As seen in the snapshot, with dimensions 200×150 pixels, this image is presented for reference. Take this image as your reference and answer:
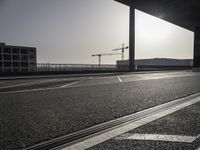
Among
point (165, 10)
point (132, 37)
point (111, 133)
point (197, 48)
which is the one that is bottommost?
point (111, 133)

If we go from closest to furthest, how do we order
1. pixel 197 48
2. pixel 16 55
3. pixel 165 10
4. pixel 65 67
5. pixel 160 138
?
pixel 160 138, pixel 65 67, pixel 165 10, pixel 197 48, pixel 16 55

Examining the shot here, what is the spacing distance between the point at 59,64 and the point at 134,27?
581 inches

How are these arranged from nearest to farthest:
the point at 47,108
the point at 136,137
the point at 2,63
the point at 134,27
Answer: the point at 136,137 → the point at 47,108 → the point at 134,27 → the point at 2,63

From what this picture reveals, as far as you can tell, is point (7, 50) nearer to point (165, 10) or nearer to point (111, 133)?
point (165, 10)

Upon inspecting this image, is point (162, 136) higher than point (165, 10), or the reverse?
point (165, 10)

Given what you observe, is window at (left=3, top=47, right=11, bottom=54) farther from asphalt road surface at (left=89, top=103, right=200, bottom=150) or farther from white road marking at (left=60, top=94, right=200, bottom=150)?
asphalt road surface at (left=89, top=103, right=200, bottom=150)

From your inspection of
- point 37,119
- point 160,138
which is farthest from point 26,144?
point 160,138

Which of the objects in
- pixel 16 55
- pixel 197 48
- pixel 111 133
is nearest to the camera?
pixel 111 133

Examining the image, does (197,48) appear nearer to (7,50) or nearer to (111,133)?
(111,133)

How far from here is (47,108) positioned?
527 centimetres

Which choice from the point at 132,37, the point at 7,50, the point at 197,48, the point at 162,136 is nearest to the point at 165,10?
the point at 132,37

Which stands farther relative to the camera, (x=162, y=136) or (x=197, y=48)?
(x=197, y=48)

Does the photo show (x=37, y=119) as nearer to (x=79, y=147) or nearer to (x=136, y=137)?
(x=79, y=147)

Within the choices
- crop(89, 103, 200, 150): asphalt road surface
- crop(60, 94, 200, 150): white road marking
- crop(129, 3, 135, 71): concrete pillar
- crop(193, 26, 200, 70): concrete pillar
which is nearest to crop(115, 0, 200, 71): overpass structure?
crop(129, 3, 135, 71): concrete pillar
